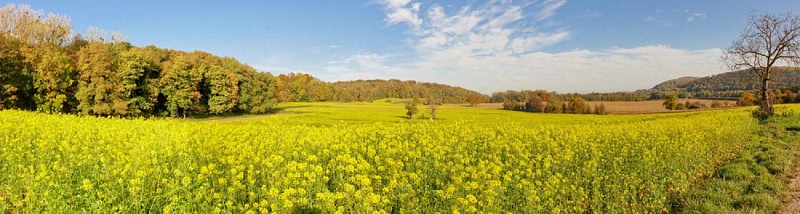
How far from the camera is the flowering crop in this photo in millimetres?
5421

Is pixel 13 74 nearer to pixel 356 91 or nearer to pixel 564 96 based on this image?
pixel 564 96

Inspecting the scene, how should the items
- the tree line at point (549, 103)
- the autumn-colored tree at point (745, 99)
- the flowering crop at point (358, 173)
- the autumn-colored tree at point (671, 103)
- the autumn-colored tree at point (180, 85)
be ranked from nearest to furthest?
1. the flowering crop at point (358, 173)
2. the autumn-colored tree at point (180, 85)
3. the autumn-colored tree at point (745, 99)
4. the autumn-colored tree at point (671, 103)
5. the tree line at point (549, 103)

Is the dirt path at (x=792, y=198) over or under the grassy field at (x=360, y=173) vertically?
under

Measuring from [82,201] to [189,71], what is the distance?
4835 cm

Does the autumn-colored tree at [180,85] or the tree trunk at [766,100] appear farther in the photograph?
the autumn-colored tree at [180,85]

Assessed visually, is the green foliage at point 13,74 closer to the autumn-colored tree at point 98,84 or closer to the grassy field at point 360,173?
the autumn-colored tree at point 98,84

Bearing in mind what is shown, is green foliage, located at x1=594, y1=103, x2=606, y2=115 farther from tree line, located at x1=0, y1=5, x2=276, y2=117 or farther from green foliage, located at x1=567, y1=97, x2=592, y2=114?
tree line, located at x1=0, y1=5, x2=276, y2=117

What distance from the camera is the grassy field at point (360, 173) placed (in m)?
5.42

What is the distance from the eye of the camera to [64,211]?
17.4 feet

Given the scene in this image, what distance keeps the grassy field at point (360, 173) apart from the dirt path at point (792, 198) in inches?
64.3

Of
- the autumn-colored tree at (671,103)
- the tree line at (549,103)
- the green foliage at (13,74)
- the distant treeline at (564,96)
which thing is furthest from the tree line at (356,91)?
the green foliage at (13,74)

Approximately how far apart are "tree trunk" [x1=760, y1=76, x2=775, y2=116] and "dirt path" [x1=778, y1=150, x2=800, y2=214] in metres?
24.9

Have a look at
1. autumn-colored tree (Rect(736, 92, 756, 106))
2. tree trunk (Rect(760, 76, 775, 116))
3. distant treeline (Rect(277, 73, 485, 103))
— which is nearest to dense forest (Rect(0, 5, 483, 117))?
distant treeline (Rect(277, 73, 485, 103))

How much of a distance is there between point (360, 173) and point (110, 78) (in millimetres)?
44402
